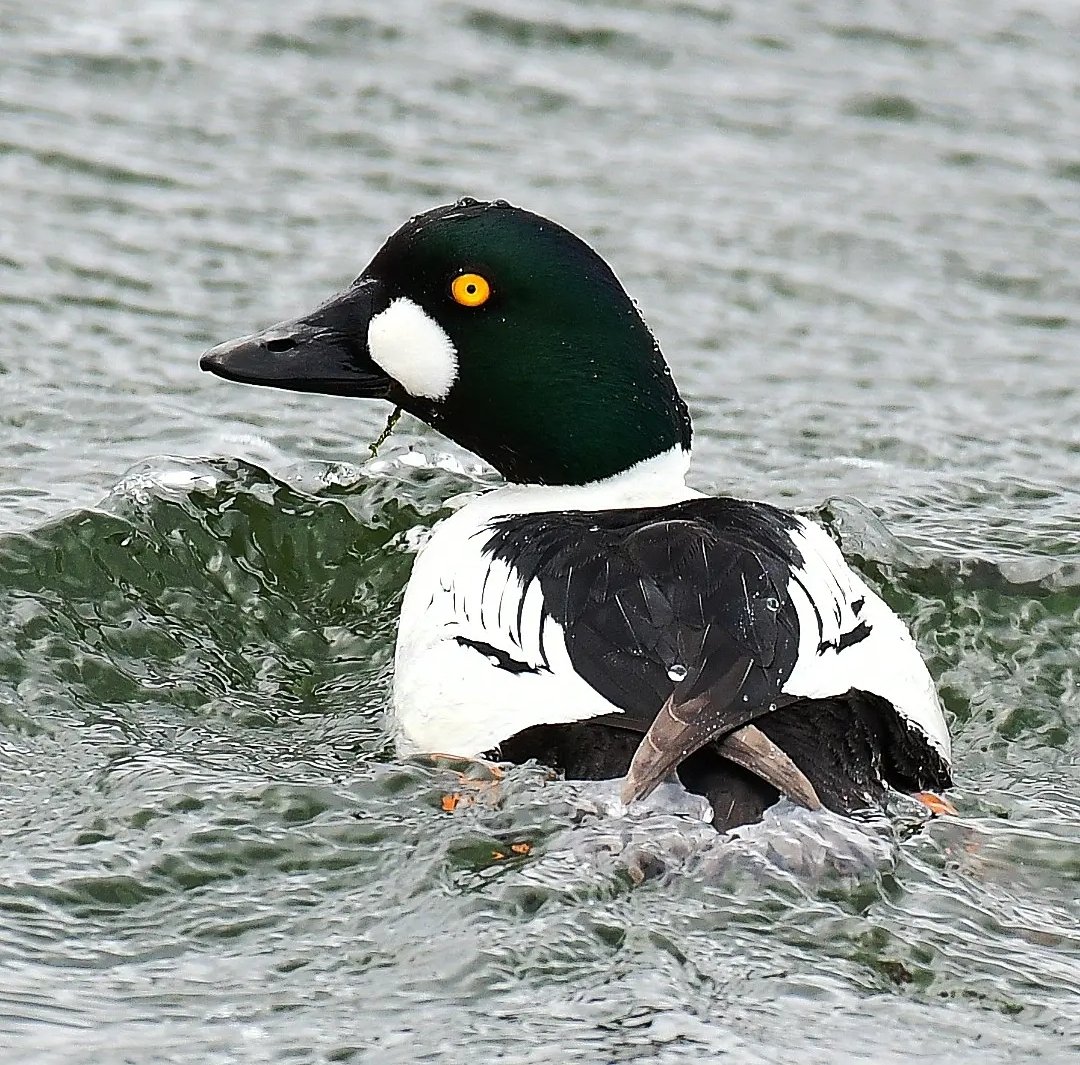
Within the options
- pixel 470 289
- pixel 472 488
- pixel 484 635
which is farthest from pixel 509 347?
pixel 472 488

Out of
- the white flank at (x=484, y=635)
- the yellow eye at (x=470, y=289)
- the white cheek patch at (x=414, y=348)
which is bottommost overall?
the white flank at (x=484, y=635)

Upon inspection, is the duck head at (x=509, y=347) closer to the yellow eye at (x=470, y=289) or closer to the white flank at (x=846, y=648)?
the yellow eye at (x=470, y=289)

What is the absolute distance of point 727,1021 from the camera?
3852mm

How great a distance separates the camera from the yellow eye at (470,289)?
18.4ft

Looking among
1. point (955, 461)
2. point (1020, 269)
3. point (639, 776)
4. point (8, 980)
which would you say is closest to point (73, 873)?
point (8, 980)

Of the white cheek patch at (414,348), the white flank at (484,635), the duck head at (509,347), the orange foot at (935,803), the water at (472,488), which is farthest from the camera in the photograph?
the white cheek patch at (414,348)

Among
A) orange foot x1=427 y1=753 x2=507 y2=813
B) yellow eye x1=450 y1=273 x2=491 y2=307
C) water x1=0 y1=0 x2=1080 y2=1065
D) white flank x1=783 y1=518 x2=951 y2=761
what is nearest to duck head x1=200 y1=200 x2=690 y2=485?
yellow eye x1=450 y1=273 x2=491 y2=307

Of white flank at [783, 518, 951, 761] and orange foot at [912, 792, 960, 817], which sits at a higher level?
white flank at [783, 518, 951, 761]

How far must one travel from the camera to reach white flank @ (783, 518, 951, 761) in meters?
4.66

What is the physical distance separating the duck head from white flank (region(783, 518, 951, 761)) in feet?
2.15

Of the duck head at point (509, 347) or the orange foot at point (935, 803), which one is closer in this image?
the orange foot at point (935, 803)

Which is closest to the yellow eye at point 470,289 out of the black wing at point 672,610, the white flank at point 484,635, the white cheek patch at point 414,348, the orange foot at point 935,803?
the white cheek patch at point 414,348

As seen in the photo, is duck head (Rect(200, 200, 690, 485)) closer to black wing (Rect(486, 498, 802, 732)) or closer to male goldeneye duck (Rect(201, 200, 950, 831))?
male goldeneye duck (Rect(201, 200, 950, 831))

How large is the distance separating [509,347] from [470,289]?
20cm
